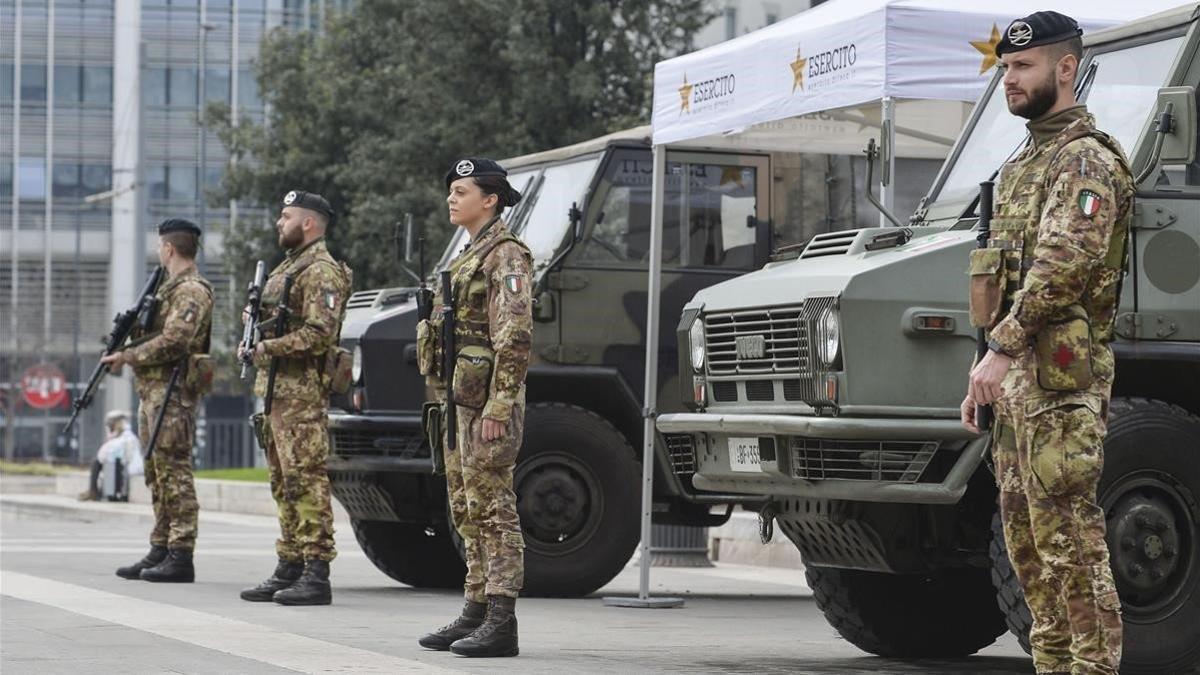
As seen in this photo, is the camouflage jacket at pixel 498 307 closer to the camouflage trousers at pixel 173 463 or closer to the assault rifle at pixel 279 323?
the assault rifle at pixel 279 323

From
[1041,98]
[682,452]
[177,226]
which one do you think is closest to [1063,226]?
[1041,98]

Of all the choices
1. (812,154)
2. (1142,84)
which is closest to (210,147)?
(812,154)

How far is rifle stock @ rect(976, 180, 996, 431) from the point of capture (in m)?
6.48

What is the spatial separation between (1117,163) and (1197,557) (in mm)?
1790

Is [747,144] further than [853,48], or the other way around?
[747,144]

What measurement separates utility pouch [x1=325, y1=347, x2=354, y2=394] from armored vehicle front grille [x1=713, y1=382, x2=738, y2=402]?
3393 mm

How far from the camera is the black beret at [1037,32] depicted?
638cm

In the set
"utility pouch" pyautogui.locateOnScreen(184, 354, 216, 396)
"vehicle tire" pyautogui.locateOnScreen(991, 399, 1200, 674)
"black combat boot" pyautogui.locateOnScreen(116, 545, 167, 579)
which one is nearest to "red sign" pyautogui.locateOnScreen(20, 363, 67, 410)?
"black combat boot" pyautogui.locateOnScreen(116, 545, 167, 579)

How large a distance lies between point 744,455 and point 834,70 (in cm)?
251

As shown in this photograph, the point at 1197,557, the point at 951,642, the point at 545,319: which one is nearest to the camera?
the point at 1197,557

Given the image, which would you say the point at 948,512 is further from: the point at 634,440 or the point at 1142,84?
the point at 634,440

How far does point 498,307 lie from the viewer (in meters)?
8.80

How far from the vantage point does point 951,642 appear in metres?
9.22

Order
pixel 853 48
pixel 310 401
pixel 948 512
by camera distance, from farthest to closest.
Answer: pixel 310 401 → pixel 853 48 → pixel 948 512
